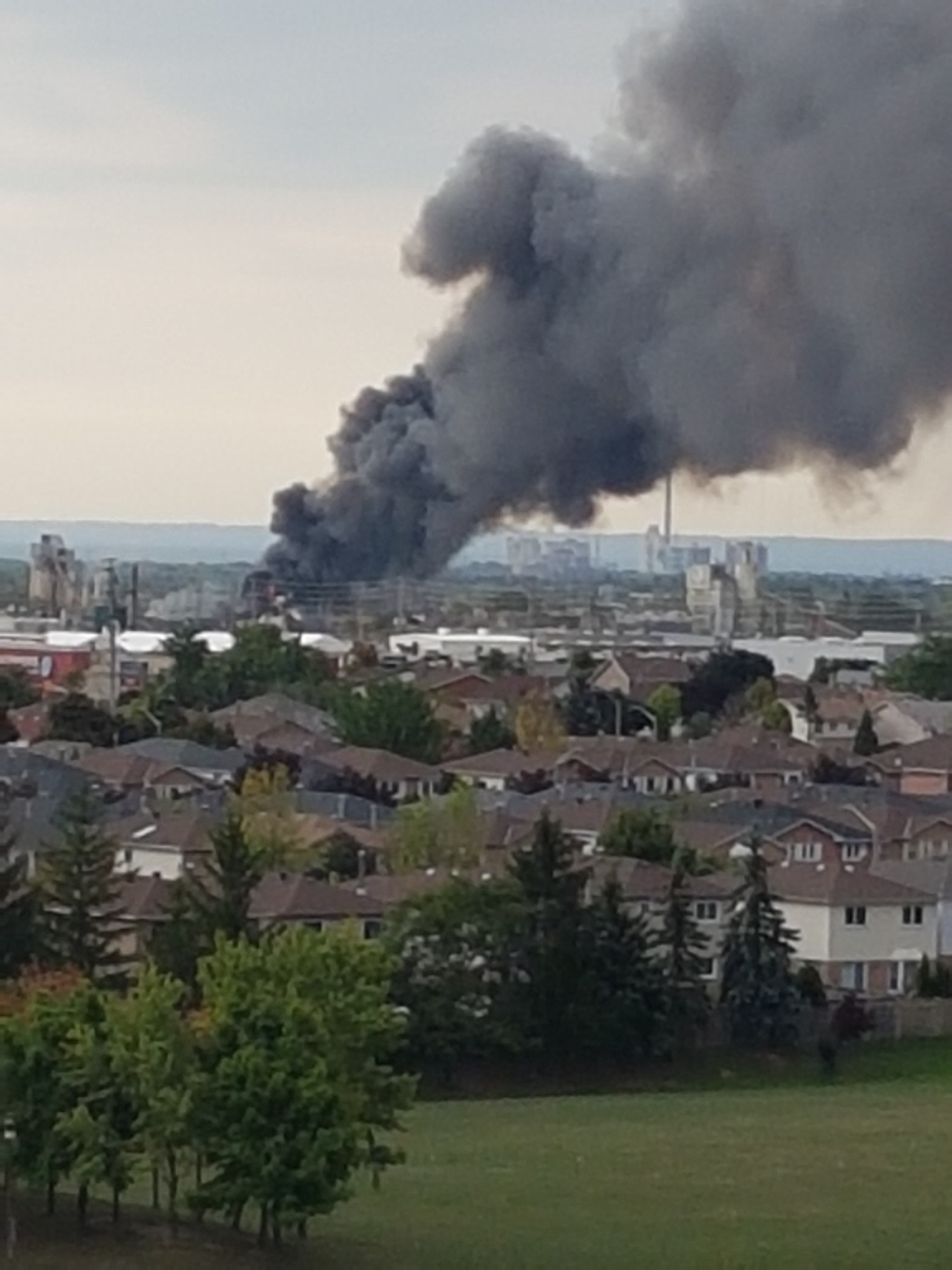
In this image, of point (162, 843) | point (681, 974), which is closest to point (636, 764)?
point (162, 843)

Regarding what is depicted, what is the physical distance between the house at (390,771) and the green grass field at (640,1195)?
17067mm

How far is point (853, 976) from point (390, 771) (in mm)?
12520

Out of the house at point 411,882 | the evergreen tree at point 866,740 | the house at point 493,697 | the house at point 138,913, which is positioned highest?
the house at point 493,697

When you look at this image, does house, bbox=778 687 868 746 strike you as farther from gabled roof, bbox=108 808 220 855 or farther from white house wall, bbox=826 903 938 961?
white house wall, bbox=826 903 938 961

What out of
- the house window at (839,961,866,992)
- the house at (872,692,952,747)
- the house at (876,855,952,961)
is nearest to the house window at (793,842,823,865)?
the house at (876,855,952,961)

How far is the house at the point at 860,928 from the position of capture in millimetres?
27609

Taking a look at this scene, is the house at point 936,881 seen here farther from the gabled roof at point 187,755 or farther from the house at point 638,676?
the house at point 638,676

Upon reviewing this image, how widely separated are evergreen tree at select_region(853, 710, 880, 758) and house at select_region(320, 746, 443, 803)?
8216mm

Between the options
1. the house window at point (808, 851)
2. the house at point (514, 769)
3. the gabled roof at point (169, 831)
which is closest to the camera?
the gabled roof at point (169, 831)

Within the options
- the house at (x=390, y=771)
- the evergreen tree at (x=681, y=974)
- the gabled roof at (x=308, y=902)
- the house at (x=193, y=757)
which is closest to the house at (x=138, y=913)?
the gabled roof at (x=308, y=902)

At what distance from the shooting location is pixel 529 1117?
→ 20.2 meters

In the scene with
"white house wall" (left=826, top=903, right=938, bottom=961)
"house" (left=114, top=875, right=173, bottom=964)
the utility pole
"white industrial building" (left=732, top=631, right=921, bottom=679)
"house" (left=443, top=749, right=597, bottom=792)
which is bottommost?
"white house wall" (left=826, top=903, right=938, bottom=961)

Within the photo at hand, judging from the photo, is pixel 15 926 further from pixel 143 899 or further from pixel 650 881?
pixel 650 881

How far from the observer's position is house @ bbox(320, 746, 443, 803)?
38500 mm
